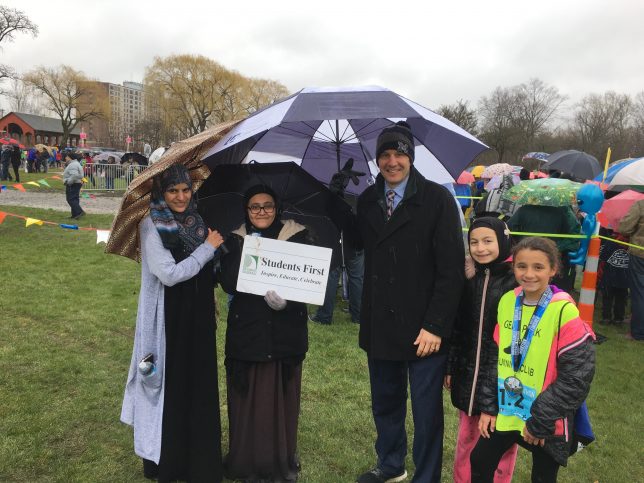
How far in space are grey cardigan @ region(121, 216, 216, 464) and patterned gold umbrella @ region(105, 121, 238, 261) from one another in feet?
0.26

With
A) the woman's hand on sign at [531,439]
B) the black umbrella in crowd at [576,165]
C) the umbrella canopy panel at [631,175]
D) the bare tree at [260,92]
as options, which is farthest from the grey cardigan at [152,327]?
the bare tree at [260,92]

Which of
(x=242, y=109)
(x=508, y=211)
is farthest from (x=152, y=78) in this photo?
(x=508, y=211)

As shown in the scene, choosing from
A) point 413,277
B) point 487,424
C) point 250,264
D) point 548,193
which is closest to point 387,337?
point 413,277

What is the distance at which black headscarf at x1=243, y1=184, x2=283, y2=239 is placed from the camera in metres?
2.76

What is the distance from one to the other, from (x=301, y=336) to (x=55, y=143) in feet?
279

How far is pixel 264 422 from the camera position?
2.85 meters

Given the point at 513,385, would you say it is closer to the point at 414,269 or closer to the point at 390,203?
the point at 414,269

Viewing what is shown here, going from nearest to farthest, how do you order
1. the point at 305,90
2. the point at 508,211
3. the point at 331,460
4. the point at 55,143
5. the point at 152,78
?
the point at 305,90, the point at 331,460, the point at 508,211, the point at 152,78, the point at 55,143

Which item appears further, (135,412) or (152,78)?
(152,78)

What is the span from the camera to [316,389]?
4.41 metres

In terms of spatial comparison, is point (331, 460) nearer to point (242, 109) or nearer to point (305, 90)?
point (305, 90)

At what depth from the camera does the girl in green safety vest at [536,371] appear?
2080 mm

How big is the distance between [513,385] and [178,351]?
6.15 ft

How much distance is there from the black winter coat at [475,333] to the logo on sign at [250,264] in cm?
121
